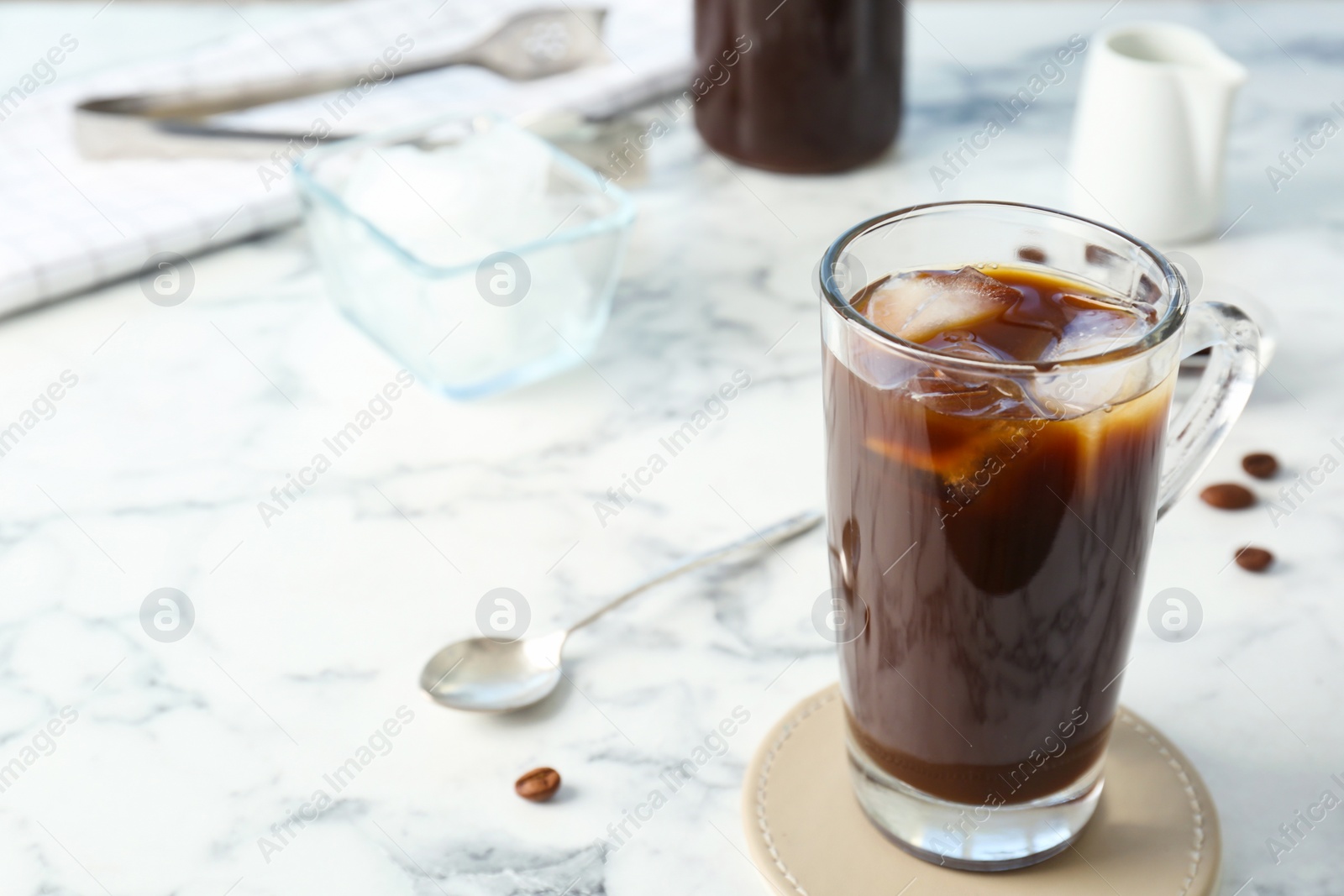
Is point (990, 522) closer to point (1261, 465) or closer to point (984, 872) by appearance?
point (984, 872)

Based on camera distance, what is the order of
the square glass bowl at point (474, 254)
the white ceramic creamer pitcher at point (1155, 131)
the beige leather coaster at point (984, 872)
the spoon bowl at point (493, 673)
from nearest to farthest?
1. the beige leather coaster at point (984, 872)
2. the spoon bowl at point (493, 673)
3. the square glass bowl at point (474, 254)
4. the white ceramic creamer pitcher at point (1155, 131)

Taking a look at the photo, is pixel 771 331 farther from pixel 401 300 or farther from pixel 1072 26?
pixel 1072 26

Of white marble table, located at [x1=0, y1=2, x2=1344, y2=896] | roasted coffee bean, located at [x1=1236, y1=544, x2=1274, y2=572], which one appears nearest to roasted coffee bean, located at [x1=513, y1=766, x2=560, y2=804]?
white marble table, located at [x1=0, y1=2, x2=1344, y2=896]

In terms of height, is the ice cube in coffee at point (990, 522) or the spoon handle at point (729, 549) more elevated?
the ice cube in coffee at point (990, 522)

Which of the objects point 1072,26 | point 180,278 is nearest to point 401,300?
point 180,278

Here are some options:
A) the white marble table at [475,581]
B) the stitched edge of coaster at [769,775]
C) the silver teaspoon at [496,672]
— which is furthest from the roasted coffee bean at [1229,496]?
the silver teaspoon at [496,672]

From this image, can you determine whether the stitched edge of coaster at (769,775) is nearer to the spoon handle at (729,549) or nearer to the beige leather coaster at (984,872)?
A: the beige leather coaster at (984,872)
